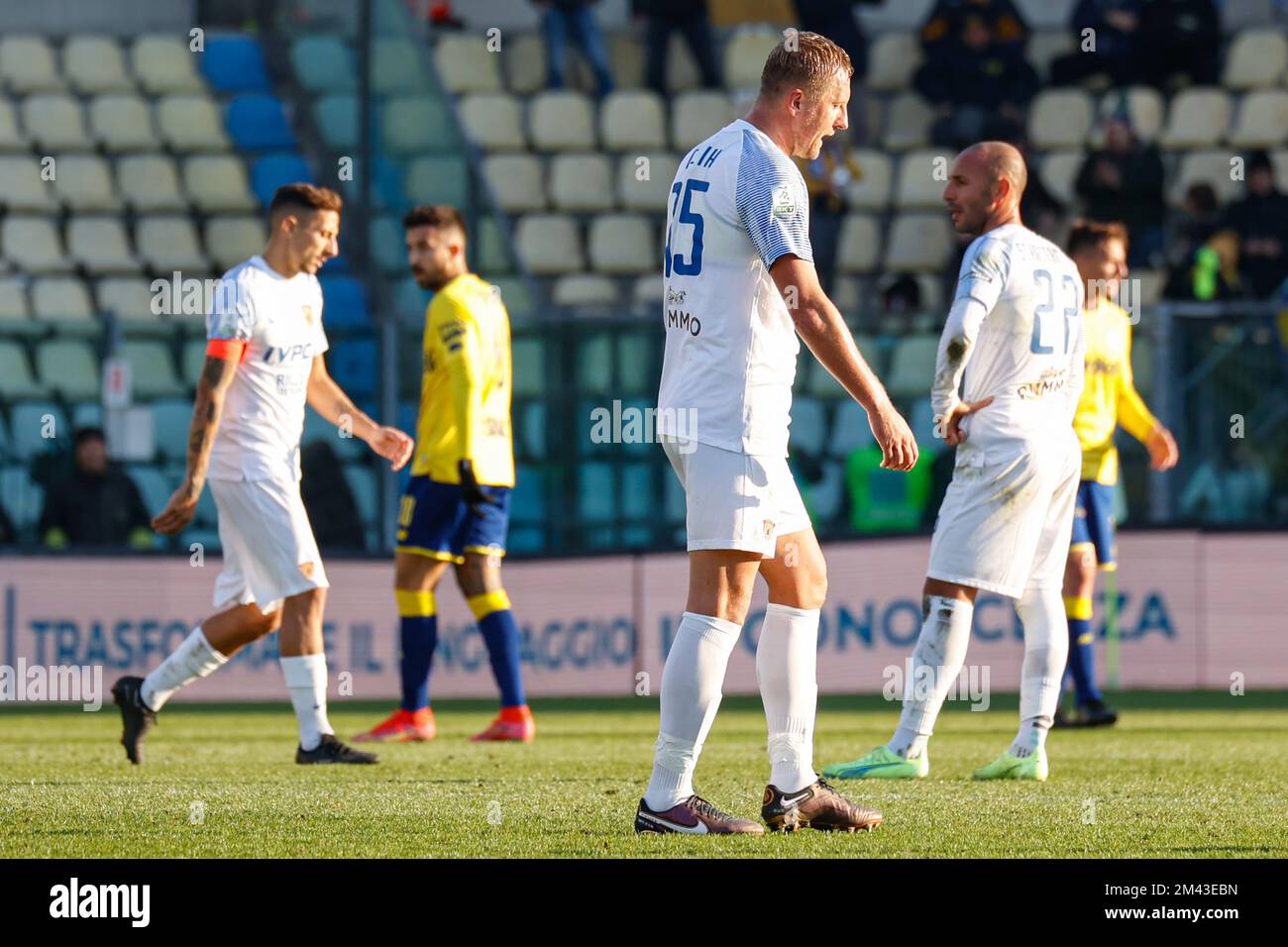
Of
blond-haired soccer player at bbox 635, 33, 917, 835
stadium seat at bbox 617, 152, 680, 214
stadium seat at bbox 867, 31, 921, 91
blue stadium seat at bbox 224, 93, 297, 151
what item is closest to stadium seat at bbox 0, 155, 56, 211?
blue stadium seat at bbox 224, 93, 297, 151

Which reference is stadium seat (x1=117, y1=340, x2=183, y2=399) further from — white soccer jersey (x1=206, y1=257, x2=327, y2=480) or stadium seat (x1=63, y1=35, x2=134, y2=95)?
stadium seat (x1=63, y1=35, x2=134, y2=95)

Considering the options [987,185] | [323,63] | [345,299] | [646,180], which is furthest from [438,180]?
[987,185]

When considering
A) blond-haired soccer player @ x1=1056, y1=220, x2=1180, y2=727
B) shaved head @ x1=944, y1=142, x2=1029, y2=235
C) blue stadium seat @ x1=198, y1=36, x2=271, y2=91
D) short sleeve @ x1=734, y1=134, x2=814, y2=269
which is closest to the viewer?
short sleeve @ x1=734, y1=134, x2=814, y2=269

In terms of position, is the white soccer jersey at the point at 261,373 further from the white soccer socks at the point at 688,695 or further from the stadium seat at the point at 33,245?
the stadium seat at the point at 33,245

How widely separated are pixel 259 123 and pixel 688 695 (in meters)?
13.3

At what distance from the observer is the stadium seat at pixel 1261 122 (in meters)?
17.7

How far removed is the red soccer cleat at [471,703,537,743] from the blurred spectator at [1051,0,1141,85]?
415 inches

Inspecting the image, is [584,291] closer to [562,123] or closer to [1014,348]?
[562,123]

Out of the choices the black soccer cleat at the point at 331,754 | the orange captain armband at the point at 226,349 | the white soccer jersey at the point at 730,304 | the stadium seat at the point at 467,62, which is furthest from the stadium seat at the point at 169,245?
the white soccer jersey at the point at 730,304

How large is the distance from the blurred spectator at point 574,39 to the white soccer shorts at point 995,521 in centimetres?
1133

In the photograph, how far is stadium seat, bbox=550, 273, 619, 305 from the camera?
624 inches

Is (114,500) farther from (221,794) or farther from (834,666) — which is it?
(221,794)

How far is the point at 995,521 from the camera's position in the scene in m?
6.94
